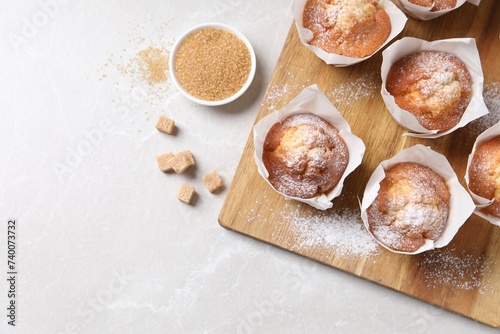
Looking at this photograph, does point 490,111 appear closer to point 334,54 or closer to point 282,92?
point 334,54

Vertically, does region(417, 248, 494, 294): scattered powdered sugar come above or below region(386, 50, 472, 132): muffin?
below

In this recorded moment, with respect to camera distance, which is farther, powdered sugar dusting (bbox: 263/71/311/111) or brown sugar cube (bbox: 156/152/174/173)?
brown sugar cube (bbox: 156/152/174/173)

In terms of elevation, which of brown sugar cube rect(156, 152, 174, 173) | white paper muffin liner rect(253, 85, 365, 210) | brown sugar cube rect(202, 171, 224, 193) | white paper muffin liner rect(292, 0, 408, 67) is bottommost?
brown sugar cube rect(202, 171, 224, 193)

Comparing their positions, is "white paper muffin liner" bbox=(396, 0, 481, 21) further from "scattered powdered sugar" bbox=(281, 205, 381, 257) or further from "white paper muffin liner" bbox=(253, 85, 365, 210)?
"scattered powdered sugar" bbox=(281, 205, 381, 257)

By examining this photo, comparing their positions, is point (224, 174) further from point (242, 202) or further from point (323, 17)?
point (323, 17)

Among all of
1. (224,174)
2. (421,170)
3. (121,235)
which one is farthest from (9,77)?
(421,170)

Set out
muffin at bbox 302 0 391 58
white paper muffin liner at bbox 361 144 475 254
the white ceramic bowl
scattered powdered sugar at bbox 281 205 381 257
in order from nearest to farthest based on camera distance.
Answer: white paper muffin liner at bbox 361 144 475 254
muffin at bbox 302 0 391 58
scattered powdered sugar at bbox 281 205 381 257
the white ceramic bowl

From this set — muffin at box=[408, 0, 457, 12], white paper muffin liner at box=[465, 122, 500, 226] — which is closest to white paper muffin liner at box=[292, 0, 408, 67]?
muffin at box=[408, 0, 457, 12]
